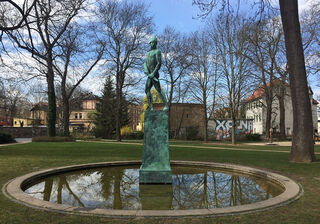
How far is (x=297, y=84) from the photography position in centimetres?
1158

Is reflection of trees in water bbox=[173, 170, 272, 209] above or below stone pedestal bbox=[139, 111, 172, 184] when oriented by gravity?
below

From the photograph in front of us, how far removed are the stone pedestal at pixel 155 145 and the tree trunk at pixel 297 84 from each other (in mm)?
7114

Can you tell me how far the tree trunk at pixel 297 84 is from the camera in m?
11.3

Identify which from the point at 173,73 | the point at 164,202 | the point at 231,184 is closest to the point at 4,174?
the point at 164,202

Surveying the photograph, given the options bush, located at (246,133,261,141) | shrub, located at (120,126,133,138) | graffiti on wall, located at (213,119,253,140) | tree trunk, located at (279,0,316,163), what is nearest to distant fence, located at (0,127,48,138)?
shrub, located at (120,126,133,138)

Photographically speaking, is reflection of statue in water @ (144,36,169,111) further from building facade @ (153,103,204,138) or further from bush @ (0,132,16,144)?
building facade @ (153,103,204,138)

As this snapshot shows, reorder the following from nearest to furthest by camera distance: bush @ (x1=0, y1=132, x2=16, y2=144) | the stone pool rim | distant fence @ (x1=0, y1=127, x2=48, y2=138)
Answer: the stone pool rim → bush @ (x1=0, y1=132, x2=16, y2=144) → distant fence @ (x1=0, y1=127, x2=48, y2=138)

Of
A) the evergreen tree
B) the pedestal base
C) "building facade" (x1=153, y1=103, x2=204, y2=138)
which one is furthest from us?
"building facade" (x1=153, y1=103, x2=204, y2=138)

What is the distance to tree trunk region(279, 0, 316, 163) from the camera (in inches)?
444

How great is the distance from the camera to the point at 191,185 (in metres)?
7.01

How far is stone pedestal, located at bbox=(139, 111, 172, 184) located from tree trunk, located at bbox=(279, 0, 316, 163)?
711 centimetres

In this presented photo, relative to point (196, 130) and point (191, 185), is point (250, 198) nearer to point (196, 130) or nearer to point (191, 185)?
point (191, 185)

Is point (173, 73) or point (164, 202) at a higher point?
point (173, 73)

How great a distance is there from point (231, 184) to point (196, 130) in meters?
35.2
